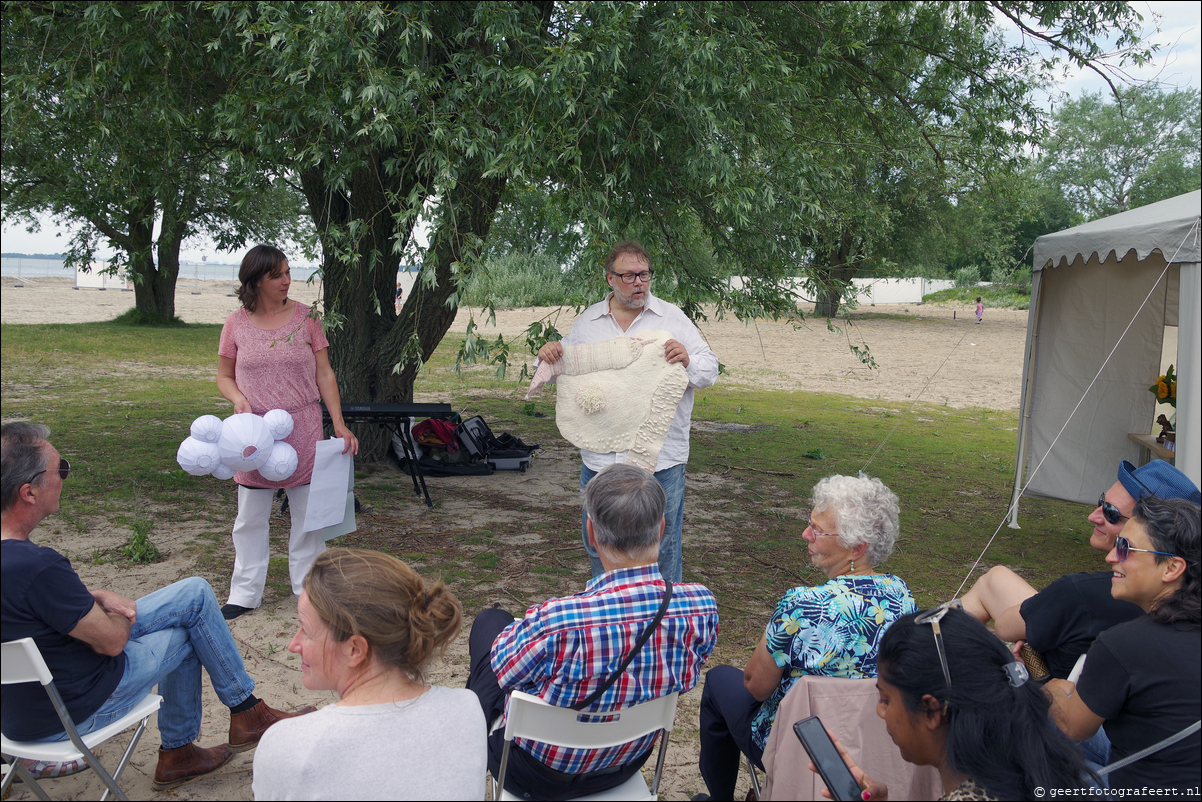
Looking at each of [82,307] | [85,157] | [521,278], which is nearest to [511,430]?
[85,157]

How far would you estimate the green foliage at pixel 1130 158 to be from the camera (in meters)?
35.8

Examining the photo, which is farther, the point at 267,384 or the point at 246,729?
the point at 267,384

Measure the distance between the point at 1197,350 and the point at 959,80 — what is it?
166 inches

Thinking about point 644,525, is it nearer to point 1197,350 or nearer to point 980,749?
point 980,749

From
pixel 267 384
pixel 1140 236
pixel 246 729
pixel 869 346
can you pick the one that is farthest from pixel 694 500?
pixel 869 346

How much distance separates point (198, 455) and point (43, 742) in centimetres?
158

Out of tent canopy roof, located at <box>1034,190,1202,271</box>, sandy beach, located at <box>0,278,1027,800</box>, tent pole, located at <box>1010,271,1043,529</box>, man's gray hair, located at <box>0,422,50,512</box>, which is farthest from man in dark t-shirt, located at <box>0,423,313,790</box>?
tent pole, located at <box>1010,271,1043,529</box>

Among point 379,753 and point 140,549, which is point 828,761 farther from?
point 140,549

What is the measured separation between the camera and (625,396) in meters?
3.77

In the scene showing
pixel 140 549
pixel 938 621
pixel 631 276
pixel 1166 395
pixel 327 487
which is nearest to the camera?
pixel 938 621

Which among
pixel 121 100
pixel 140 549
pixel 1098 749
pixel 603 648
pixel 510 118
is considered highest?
pixel 121 100

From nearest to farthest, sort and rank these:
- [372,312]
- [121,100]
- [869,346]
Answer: [121,100]
[372,312]
[869,346]

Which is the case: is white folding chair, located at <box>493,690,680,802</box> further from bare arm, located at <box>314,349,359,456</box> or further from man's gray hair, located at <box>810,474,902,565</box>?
bare arm, located at <box>314,349,359,456</box>

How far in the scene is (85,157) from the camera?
21.7ft
